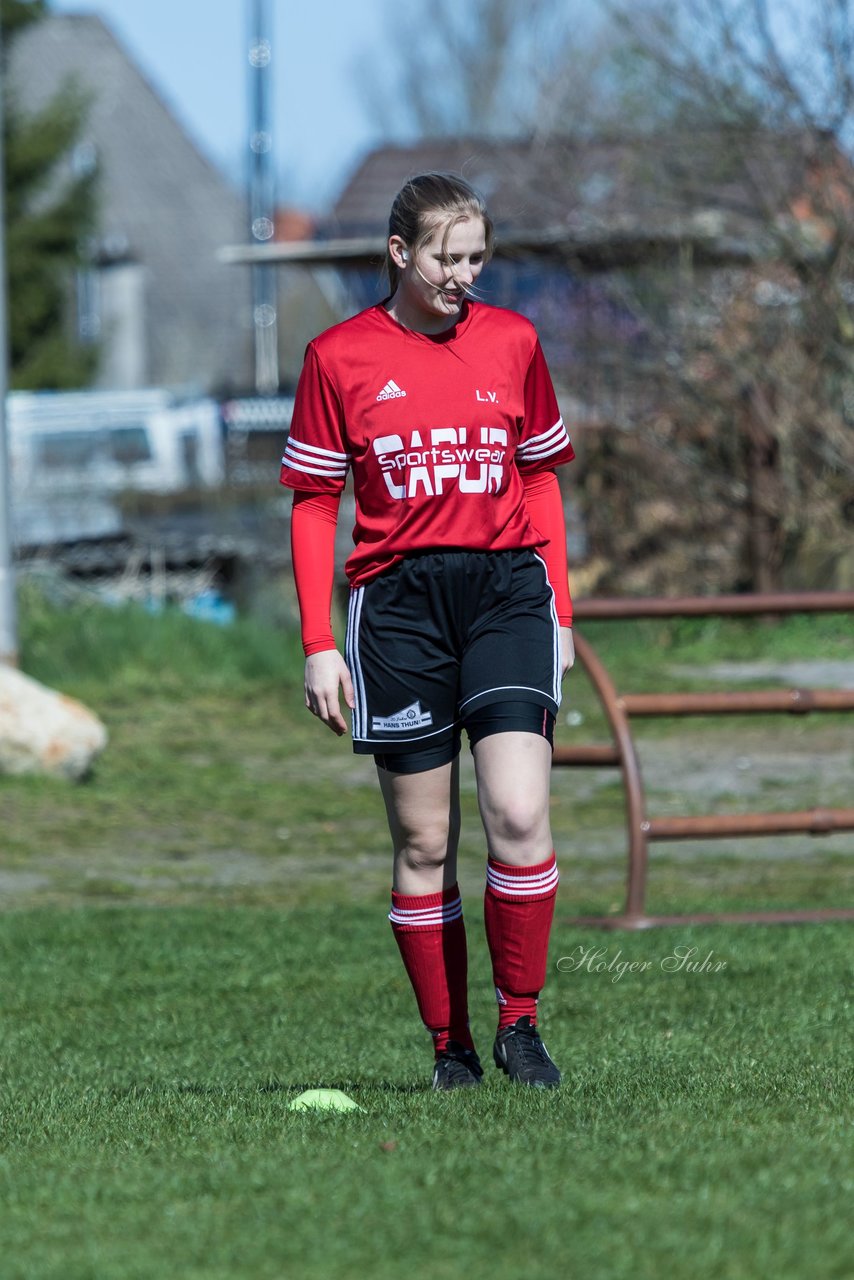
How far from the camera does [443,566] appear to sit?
3.63 m

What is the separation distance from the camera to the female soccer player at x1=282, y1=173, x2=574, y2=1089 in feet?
11.9

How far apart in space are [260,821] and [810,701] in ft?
10.7

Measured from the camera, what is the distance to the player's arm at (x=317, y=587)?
368 cm

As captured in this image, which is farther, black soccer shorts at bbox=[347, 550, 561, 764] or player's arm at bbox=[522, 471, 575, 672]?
player's arm at bbox=[522, 471, 575, 672]

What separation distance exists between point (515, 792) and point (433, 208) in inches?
44.8

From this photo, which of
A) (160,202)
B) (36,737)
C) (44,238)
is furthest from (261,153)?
(36,737)

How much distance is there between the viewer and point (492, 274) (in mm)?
16578

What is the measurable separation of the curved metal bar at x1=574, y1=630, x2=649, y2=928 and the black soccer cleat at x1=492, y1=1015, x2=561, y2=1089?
7.54 ft

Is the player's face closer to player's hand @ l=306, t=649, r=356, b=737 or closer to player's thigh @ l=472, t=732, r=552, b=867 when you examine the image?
player's hand @ l=306, t=649, r=356, b=737

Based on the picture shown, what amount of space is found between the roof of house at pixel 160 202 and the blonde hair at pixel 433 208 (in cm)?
4026

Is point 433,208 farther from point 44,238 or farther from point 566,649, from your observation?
point 44,238

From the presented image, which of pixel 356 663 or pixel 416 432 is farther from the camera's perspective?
pixel 356 663

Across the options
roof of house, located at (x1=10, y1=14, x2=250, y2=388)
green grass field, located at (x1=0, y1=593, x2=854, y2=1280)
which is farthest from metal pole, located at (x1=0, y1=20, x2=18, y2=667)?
roof of house, located at (x1=10, y1=14, x2=250, y2=388)

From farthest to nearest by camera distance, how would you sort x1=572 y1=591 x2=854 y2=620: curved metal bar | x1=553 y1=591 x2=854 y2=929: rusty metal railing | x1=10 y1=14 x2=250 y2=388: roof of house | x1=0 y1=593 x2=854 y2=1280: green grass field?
x1=10 y1=14 x2=250 y2=388: roof of house, x1=572 y1=591 x2=854 y2=620: curved metal bar, x1=553 y1=591 x2=854 y2=929: rusty metal railing, x1=0 y1=593 x2=854 y2=1280: green grass field
